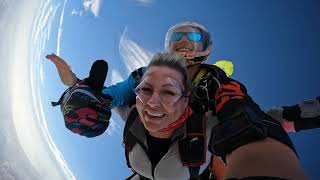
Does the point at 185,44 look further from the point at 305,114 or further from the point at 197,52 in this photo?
the point at 305,114

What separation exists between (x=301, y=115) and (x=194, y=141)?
23.2 inches

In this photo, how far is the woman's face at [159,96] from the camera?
4.29 feet

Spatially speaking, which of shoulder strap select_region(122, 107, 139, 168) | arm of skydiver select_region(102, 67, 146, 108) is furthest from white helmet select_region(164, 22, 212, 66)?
shoulder strap select_region(122, 107, 139, 168)

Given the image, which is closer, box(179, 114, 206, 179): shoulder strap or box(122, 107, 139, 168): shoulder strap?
box(179, 114, 206, 179): shoulder strap

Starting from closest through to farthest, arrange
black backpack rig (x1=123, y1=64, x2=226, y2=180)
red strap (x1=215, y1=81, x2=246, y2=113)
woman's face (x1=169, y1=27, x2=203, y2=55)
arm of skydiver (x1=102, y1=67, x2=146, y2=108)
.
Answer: red strap (x1=215, y1=81, x2=246, y2=113)
black backpack rig (x1=123, y1=64, x2=226, y2=180)
arm of skydiver (x1=102, y1=67, x2=146, y2=108)
woman's face (x1=169, y1=27, x2=203, y2=55)

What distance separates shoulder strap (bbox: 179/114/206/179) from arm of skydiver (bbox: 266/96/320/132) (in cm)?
52

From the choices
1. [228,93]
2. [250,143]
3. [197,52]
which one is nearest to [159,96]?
[228,93]

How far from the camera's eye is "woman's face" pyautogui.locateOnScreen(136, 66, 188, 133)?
4.29ft

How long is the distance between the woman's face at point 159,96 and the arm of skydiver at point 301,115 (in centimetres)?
67

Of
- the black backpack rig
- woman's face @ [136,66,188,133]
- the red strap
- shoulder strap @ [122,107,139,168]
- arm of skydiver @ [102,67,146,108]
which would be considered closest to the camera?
the red strap

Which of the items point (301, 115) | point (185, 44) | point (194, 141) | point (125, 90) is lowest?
point (301, 115)

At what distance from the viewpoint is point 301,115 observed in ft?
5.82

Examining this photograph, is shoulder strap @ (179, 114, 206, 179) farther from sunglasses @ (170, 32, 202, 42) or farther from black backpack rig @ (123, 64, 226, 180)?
sunglasses @ (170, 32, 202, 42)

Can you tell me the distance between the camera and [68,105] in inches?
57.1
